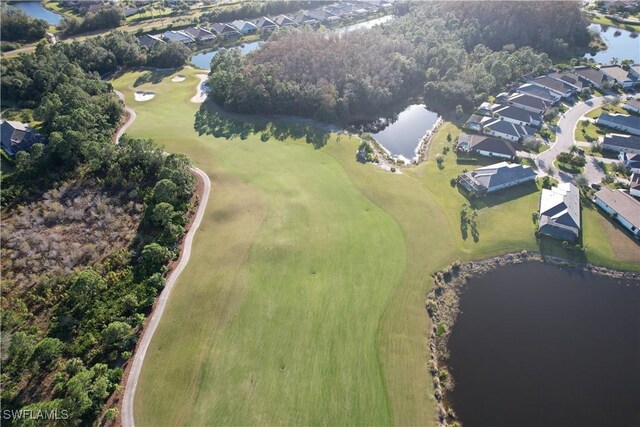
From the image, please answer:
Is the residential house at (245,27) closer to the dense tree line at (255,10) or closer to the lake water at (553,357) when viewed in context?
the dense tree line at (255,10)

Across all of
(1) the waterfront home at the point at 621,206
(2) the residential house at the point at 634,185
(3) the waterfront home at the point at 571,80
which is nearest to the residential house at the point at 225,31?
(3) the waterfront home at the point at 571,80

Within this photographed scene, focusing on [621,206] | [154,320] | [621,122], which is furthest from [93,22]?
[621,206]

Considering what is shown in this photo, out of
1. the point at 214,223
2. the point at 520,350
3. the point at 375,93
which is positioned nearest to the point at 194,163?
the point at 214,223

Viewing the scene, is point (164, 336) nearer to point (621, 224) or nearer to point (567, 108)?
point (621, 224)

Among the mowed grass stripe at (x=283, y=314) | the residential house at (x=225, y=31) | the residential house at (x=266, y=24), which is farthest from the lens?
the residential house at (x=266, y=24)

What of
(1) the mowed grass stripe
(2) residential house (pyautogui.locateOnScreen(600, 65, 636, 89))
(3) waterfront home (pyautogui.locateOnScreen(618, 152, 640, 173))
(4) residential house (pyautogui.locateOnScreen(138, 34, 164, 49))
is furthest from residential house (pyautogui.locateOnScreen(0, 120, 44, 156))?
(2) residential house (pyautogui.locateOnScreen(600, 65, 636, 89))

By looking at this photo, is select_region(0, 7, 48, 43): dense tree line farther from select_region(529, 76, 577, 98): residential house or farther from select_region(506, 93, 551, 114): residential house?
select_region(529, 76, 577, 98): residential house

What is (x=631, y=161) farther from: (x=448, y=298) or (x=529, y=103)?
(x=448, y=298)
